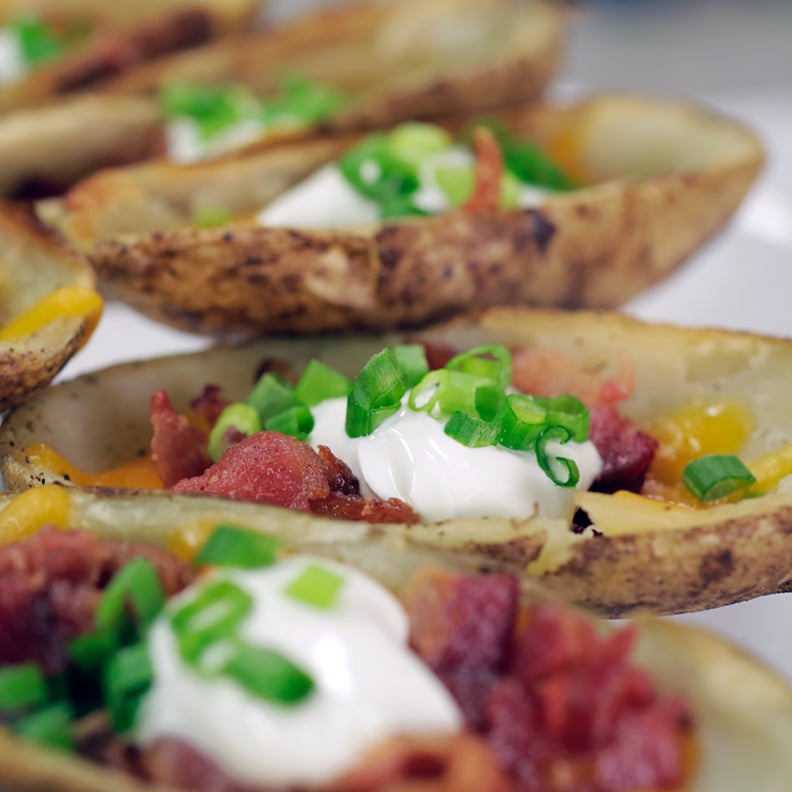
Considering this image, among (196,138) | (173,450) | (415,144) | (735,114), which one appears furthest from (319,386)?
(735,114)

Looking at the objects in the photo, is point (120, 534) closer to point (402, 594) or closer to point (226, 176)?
point (402, 594)

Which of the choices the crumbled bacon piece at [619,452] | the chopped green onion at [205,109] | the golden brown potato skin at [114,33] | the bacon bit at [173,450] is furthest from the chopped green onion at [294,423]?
the golden brown potato skin at [114,33]

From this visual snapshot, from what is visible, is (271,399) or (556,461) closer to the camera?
(556,461)

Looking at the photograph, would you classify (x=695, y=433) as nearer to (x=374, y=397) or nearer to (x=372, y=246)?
(x=374, y=397)

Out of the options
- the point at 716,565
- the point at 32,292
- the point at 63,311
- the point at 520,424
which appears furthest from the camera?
the point at 32,292

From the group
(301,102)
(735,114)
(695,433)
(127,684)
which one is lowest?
(735,114)

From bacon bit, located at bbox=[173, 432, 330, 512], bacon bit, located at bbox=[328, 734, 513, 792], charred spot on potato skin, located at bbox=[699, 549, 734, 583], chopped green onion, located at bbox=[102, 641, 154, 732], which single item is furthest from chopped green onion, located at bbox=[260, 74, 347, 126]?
bacon bit, located at bbox=[328, 734, 513, 792]

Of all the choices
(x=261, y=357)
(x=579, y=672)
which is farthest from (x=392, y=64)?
(x=579, y=672)
